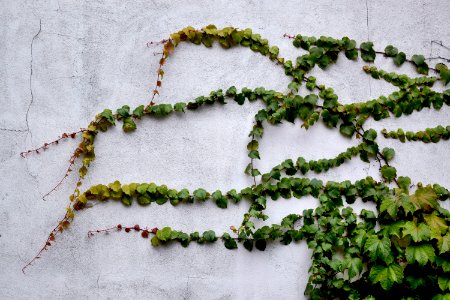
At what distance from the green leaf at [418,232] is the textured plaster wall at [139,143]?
19.6 inches

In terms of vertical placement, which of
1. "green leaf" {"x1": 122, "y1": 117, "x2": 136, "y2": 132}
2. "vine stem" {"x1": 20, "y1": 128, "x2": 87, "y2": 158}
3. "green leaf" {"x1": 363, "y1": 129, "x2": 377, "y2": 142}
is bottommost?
"vine stem" {"x1": 20, "y1": 128, "x2": 87, "y2": 158}

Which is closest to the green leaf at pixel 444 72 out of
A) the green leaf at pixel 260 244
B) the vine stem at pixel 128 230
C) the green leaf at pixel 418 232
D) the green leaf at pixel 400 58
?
the green leaf at pixel 400 58

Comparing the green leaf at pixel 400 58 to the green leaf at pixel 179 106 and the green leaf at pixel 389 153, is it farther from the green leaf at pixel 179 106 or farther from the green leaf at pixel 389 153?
the green leaf at pixel 179 106

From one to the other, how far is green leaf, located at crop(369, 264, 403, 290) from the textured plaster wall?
0.45 m

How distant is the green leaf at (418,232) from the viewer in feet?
9.63

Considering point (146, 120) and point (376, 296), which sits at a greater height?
point (146, 120)

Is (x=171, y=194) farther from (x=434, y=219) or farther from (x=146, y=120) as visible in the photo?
(x=434, y=219)

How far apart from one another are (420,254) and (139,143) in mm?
1866

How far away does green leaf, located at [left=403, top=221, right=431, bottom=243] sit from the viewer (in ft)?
9.63

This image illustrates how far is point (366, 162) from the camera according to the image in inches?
132

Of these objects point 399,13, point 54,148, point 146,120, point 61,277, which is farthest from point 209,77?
point 61,277

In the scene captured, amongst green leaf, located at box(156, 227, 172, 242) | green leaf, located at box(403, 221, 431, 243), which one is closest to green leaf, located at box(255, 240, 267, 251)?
green leaf, located at box(156, 227, 172, 242)

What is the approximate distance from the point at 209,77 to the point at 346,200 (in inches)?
48.1

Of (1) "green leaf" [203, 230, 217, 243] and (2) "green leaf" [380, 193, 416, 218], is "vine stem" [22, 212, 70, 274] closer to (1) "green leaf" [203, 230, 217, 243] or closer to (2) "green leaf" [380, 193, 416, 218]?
(1) "green leaf" [203, 230, 217, 243]
